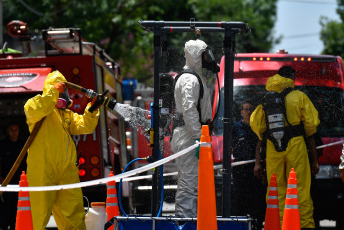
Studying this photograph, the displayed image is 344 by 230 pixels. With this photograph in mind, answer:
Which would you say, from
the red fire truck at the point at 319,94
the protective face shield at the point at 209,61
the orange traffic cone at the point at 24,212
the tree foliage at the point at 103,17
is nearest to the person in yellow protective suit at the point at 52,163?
the orange traffic cone at the point at 24,212

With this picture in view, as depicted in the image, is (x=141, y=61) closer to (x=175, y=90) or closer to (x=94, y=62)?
(x=94, y=62)

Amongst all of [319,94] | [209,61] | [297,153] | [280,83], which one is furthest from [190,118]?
[319,94]

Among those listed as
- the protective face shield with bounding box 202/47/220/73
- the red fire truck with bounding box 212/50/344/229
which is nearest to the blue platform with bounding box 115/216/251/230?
the protective face shield with bounding box 202/47/220/73

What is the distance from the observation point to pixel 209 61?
8070 millimetres

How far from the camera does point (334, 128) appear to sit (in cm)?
1075

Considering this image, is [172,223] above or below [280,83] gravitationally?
below

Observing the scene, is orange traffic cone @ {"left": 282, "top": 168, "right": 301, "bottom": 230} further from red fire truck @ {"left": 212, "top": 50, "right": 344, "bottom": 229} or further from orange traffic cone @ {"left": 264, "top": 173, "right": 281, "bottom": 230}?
red fire truck @ {"left": 212, "top": 50, "right": 344, "bottom": 229}

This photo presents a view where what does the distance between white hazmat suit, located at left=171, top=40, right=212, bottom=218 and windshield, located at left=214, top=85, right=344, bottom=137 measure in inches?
92.2

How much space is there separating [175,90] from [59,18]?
1565 cm

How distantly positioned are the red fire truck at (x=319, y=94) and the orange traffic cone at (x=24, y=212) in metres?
3.08

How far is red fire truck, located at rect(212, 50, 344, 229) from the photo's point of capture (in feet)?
33.7

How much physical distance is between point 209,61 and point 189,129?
72cm

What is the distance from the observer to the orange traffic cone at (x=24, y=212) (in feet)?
25.6

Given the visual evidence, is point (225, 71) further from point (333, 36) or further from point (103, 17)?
point (333, 36)
